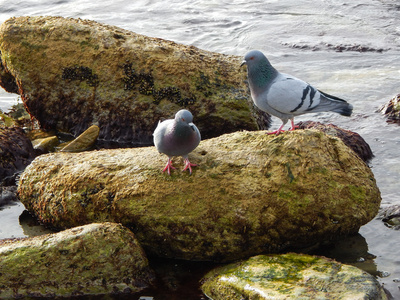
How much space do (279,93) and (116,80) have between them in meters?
3.33

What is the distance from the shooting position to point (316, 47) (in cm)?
1374

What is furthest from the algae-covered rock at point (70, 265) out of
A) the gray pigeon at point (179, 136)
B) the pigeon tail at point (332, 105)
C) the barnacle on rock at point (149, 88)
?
the barnacle on rock at point (149, 88)

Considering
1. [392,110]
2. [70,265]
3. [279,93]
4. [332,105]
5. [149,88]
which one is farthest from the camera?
[392,110]

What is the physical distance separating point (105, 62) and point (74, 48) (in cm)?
62

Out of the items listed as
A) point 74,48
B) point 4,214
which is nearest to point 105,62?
point 74,48

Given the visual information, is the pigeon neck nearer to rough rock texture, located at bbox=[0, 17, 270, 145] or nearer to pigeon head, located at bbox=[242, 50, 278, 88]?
pigeon head, located at bbox=[242, 50, 278, 88]

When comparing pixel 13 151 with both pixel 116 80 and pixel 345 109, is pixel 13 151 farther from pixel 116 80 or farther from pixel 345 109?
pixel 345 109

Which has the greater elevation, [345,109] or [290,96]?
[290,96]

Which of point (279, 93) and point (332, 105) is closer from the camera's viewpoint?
point (279, 93)

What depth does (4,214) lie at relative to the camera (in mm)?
7781

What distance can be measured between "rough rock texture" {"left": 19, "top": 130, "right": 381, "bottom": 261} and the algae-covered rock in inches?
23.5

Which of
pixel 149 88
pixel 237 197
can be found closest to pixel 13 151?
pixel 149 88

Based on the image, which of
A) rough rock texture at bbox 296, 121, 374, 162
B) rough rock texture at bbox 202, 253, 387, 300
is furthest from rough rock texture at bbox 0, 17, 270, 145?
rough rock texture at bbox 202, 253, 387, 300

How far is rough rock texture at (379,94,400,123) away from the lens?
1025 cm
